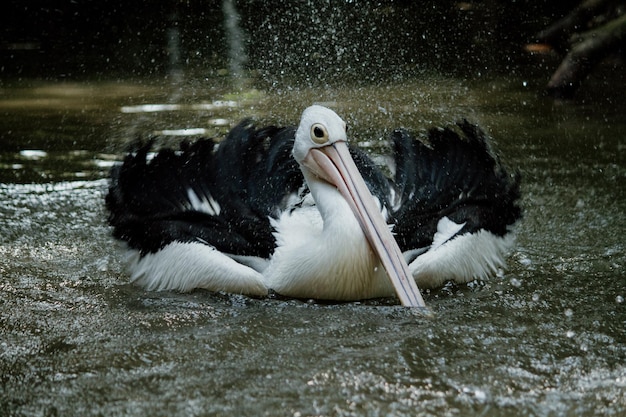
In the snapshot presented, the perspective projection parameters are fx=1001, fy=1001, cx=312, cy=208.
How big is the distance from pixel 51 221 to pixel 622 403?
3145mm

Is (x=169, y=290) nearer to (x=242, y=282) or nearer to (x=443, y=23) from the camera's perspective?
(x=242, y=282)

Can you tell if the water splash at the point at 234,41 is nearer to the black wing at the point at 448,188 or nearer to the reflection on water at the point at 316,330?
the reflection on water at the point at 316,330

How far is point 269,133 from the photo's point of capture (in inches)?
185

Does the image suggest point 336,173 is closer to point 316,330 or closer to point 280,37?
point 316,330

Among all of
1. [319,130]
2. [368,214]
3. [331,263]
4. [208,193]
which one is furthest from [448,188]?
[208,193]

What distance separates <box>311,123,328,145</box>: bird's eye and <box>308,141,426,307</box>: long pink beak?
0.13 feet

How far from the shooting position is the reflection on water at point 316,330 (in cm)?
313

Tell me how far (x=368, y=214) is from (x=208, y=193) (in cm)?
80

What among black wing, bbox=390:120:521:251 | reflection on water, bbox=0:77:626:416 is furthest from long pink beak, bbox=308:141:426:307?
black wing, bbox=390:120:521:251

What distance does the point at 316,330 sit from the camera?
369 centimetres

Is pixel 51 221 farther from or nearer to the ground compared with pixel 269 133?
nearer to the ground

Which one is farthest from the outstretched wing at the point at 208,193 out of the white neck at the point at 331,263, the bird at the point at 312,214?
the white neck at the point at 331,263

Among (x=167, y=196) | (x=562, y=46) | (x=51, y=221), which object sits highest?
(x=562, y=46)

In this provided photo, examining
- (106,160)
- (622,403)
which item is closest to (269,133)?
(106,160)
